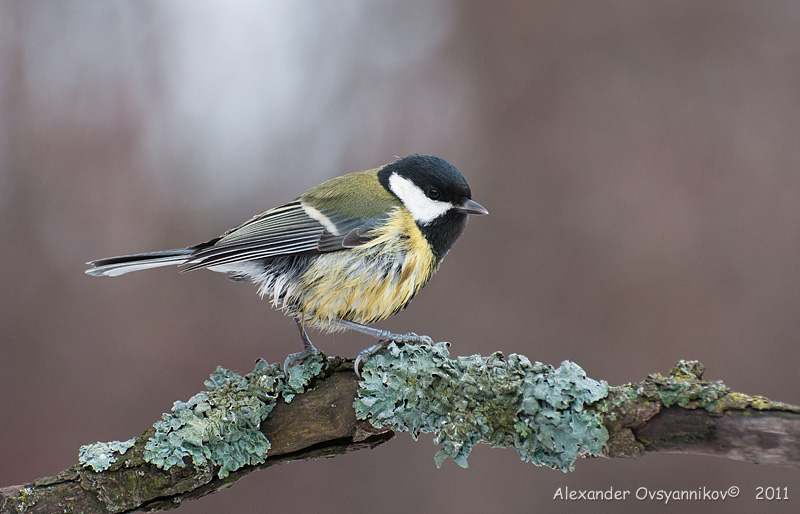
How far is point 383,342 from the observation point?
1.48 meters

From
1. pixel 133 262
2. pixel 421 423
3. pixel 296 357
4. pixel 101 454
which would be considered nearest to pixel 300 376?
pixel 296 357

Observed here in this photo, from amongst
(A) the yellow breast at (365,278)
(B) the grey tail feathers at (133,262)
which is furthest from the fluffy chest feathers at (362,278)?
(B) the grey tail feathers at (133,262)

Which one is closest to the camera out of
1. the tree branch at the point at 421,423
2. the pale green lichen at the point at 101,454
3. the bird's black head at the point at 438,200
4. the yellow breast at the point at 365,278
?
the tree branch at the point at 421,423

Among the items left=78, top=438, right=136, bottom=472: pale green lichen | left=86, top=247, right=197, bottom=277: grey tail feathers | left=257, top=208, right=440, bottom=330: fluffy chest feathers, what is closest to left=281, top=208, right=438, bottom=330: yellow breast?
left=257, top=208, right=440, bottom=330: fluffy chest feathers

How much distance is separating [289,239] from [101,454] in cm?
68

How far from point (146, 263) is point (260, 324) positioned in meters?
0.73

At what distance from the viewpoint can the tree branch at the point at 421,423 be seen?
109 cm

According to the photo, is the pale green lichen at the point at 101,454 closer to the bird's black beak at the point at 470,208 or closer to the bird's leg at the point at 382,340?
the bird's leg at the point at 382,340

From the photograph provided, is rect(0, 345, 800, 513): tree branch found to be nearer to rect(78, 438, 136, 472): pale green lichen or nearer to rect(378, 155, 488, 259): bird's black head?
rect(78, 438, 136, 472): pale green lichen

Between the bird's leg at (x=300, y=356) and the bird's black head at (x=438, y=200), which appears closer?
the bird's leg at (x=300, y=356)

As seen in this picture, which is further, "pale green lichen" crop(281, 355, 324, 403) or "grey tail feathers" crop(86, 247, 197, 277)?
"grey tail feathers" crop(86, 247, 197, 277)

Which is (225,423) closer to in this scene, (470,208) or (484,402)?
(484,402)

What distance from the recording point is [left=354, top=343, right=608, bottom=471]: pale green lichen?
1.20 metres

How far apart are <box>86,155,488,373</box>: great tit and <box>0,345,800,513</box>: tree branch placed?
0.50 feet
